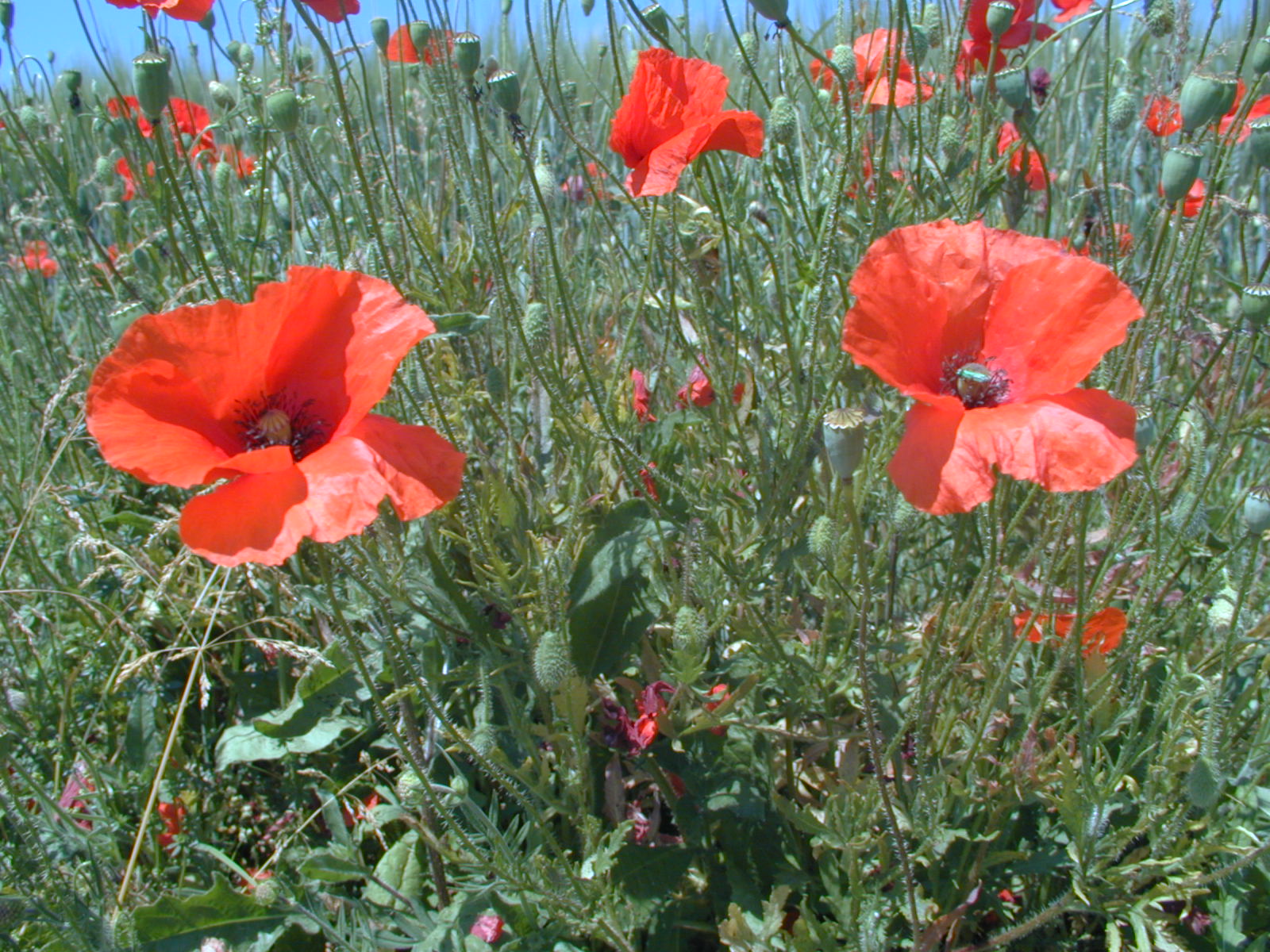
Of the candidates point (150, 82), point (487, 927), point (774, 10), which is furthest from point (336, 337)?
point (487, 927)

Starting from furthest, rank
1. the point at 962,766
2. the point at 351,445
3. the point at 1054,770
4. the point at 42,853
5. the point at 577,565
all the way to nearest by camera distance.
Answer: the point at 577,565 → the point at 1054,770 → the point at 962,766 → the point at 42,853 → the point at 351,445

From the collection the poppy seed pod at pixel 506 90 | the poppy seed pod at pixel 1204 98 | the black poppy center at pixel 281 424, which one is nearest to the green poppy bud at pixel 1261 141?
the poppy seed pod at pixel 1204 98

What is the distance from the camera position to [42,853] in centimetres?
114

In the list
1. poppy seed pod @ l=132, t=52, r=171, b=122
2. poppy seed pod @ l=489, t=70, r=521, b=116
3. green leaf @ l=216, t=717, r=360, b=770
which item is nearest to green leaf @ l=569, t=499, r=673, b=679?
green leaf @ l=216, t=717, r=360, b=770

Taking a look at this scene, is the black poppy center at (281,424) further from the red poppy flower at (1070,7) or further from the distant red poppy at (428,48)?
the red poppy flower at (1070,7)

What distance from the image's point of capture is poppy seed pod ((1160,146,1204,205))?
1214mm

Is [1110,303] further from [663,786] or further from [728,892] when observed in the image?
[728,892]

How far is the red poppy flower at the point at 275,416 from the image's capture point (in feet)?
3.07

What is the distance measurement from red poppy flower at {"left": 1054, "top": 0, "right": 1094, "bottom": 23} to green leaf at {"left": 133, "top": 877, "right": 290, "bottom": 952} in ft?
7.26

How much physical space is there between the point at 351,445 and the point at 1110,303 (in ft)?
2.60

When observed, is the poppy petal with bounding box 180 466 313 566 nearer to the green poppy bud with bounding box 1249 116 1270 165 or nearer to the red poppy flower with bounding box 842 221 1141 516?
the red poppy flower with bounding box 842 221 1141 516

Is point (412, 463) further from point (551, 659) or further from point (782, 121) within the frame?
point (782, 121)

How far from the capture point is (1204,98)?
1247 mm

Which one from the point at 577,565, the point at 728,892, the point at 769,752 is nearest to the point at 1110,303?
the point at 769,752
